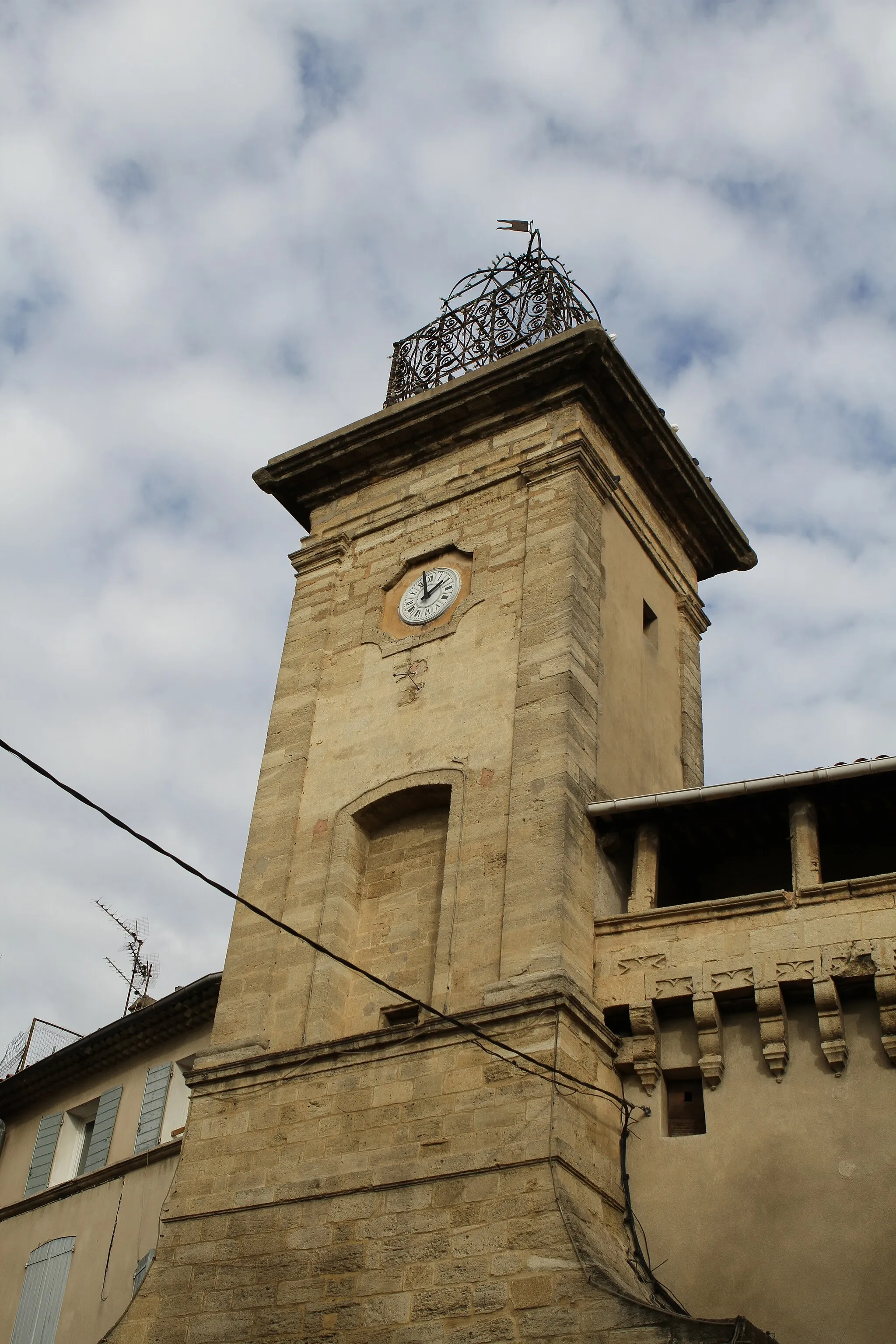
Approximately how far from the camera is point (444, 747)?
48.1 feet

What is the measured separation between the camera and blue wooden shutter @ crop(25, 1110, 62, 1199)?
18.6 m

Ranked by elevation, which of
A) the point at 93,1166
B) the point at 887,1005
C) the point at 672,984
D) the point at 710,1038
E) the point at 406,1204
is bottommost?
the point at 406,1204

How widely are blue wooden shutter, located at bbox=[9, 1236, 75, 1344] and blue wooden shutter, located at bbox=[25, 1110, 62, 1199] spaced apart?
1112 millimetres

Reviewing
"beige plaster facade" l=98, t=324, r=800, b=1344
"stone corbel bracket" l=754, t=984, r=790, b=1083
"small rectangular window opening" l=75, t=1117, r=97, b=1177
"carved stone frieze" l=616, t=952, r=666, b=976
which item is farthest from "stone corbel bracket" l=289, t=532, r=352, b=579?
"stone corbel bracket" l=754, t=984, r=790, b=1083

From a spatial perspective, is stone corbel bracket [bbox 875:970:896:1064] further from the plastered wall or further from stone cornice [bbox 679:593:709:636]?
stone cornice [bbox 679:593:709:636]

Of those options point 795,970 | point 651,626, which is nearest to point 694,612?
point 651,626

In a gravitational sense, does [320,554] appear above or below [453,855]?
above

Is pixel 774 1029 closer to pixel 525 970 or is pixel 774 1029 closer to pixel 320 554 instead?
pixel 525 970

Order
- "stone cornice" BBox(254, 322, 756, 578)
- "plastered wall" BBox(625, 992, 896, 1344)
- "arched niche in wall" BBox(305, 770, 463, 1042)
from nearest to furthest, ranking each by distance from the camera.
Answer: "plastered wall" BBox(625, 992, 896, 1344) → "arched niche in wall" BBox(305, 770, 463, 1042) → "stone cornice" BBox(254, 322, 756, 578)

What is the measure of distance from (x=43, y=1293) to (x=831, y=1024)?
9.77 metres

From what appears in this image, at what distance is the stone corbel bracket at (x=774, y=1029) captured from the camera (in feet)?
39.5

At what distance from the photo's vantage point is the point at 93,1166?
17812mm

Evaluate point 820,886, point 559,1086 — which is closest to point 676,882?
point 820,886

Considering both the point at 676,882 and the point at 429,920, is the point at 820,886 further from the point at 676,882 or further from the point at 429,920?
the point at 429,920
